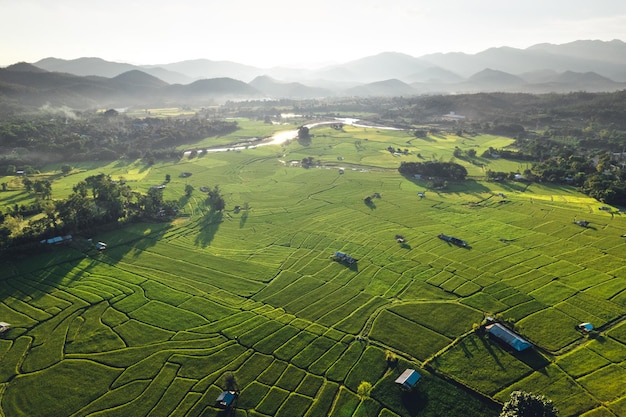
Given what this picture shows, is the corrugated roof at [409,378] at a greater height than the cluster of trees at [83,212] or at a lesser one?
lesser

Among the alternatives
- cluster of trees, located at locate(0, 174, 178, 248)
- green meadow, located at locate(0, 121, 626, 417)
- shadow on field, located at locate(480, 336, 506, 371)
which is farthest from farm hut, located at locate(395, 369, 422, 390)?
cluster of trees, located at locate(0, 174, 178, 248)

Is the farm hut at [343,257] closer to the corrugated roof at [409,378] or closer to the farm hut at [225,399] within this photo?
the corrugated roof at [409,378]

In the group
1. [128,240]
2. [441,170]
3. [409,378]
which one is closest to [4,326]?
[128,240]

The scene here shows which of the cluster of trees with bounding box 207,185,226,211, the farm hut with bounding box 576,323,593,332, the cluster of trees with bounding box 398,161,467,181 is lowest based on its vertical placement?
the farm hut with bounding box 576,323,593,332

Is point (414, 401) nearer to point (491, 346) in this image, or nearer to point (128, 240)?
point (491, 346)

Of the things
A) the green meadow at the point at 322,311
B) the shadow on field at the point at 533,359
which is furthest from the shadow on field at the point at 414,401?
the shadow on field at the point at 533,359

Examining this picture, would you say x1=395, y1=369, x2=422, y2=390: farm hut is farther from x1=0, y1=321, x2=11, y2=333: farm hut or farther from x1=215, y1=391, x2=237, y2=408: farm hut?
x1=0, y1=321, x2=11, y2=333: farm hut

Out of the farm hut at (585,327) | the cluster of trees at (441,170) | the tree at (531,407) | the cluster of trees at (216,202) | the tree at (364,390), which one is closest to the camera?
the tree at (531,407)

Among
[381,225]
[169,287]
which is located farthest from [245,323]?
[381,225]
